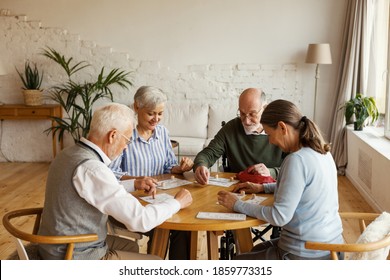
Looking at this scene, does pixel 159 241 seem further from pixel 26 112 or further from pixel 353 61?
pixel 26 112

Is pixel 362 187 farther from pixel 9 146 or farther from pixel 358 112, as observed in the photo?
pixel 9 146

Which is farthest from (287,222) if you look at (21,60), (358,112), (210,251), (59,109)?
(21,60)

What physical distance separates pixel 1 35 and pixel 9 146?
1.63 meters

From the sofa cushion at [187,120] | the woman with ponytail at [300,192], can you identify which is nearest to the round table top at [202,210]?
the woman with ponytail at [300,192]

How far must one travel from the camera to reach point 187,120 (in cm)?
732

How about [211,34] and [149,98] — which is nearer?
[149,98]

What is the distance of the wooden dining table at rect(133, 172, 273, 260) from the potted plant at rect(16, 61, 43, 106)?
4607mm

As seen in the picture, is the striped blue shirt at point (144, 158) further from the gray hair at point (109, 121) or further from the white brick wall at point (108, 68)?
the white brick wall at point (108, 68)

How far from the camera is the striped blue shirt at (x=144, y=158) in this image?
3.55 meters

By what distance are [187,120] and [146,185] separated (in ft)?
14.2

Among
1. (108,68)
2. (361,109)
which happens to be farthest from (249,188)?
(108,68)

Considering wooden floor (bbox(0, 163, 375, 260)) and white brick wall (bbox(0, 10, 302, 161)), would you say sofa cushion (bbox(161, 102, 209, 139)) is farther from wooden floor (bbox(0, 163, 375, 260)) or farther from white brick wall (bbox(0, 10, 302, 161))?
wooden floor (bbox(0, 163, 375, 260))

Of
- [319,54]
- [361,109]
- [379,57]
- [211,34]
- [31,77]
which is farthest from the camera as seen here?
[31,77]

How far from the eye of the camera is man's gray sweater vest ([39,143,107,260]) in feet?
7.78
